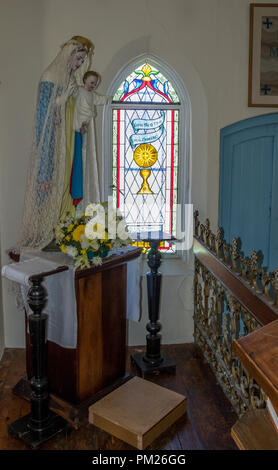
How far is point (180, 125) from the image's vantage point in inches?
181

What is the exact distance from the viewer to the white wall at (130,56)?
408 cm

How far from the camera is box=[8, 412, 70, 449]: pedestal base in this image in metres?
2.87

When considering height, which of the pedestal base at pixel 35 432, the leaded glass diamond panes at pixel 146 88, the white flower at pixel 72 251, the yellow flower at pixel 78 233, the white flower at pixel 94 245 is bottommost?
the pedestal base at pixel 35 432

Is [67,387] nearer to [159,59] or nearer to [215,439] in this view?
[215,439]

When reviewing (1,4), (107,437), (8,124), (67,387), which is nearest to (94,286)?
(67,387)

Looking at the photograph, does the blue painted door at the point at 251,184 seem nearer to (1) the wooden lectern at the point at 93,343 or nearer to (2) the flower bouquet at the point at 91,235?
(1) the wooden lectern at the point at 93,343

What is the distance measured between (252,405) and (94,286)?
1289 millimetres

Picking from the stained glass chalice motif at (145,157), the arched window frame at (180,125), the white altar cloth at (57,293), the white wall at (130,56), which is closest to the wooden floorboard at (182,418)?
the white altar cloth at (57,293)

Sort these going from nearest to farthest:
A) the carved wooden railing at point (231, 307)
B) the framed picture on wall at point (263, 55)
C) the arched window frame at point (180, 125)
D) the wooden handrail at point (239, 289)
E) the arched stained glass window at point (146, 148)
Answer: the wooden handrail at point (239, 289) → the carved wooden railing at point (231, 307) → the framed picture on wall at point (263, 55) → the arched window frame at point (180, 125) → the arched stained glass window at point (146, 148)

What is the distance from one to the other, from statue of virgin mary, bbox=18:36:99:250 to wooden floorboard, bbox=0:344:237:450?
119 cm

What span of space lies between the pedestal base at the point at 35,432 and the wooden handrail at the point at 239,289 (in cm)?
143

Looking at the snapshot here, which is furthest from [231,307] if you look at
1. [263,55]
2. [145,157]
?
[263,55]

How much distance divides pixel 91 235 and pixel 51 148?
79 cm

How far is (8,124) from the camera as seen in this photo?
13.6 feet
